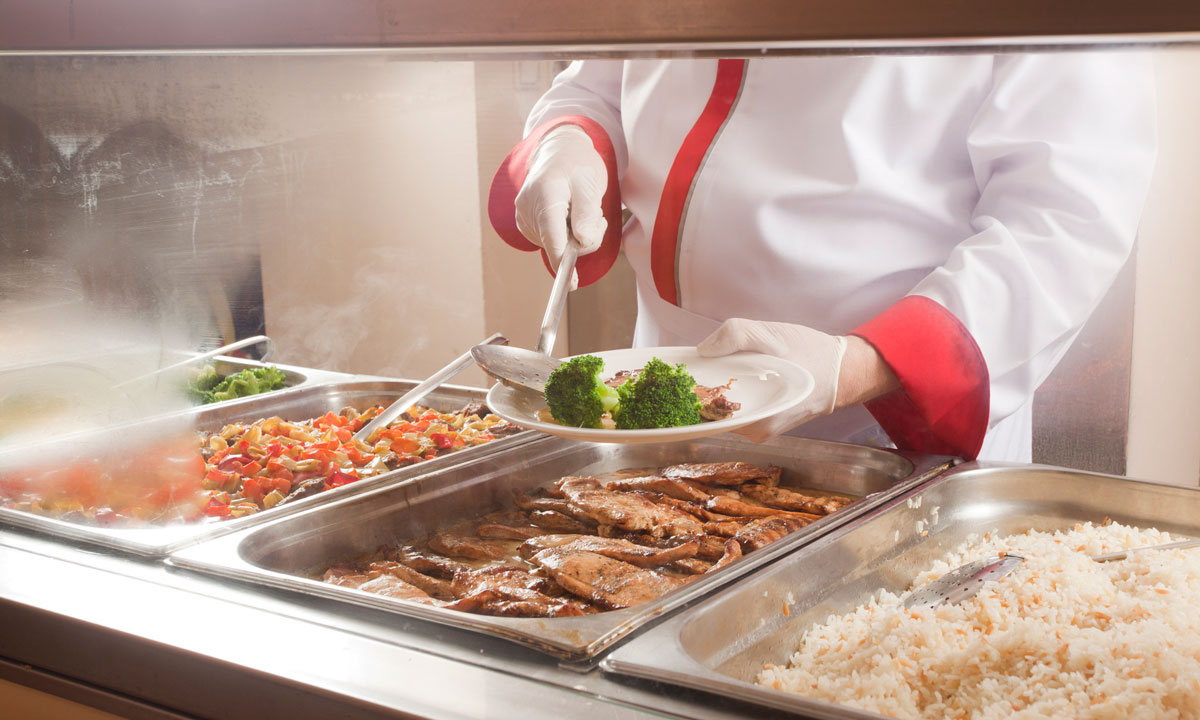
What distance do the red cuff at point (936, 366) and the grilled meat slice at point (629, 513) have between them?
1.38 feet

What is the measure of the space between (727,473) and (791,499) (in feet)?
0.47

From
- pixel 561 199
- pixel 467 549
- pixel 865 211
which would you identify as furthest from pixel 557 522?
pixel 865 211

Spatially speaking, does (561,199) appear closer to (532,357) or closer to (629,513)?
(532,357)

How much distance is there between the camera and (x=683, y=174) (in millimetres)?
1943

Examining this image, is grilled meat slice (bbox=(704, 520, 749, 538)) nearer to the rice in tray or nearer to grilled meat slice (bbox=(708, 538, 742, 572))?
grilled meat slice (bbox=(708, 538, 742, 572))

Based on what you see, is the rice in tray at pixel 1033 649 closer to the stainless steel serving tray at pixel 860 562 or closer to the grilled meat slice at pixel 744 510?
the stainless steel serving tray at pixel 860 562

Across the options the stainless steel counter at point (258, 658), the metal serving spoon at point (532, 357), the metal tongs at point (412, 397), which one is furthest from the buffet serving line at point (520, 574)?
the metal serving spoon at point (532, 357)

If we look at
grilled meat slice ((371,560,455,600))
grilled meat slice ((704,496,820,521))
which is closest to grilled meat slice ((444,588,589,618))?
grilled meat slice ((371,560,455,600))

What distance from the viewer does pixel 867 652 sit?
1.07 m

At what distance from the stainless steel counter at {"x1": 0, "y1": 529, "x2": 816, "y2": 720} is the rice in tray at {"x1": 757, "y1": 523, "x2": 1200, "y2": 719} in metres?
0.27

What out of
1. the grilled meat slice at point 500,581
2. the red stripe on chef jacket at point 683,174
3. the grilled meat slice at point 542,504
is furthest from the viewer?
the red stripe on chef jacket at point 683,174

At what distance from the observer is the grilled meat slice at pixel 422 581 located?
1309 millimetres

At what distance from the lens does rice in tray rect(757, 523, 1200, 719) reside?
0.93 metres

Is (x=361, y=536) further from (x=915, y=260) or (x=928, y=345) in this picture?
(x=915, y=260)
